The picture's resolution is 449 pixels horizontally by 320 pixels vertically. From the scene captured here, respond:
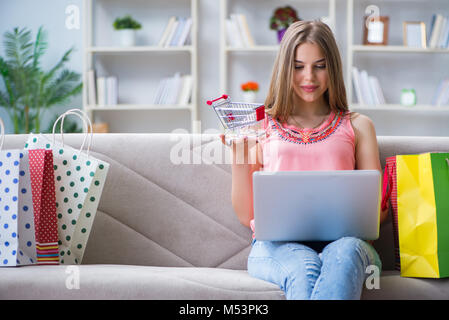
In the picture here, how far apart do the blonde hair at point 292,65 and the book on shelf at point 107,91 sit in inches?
105

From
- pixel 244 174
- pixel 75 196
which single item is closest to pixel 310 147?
pixel 244 174

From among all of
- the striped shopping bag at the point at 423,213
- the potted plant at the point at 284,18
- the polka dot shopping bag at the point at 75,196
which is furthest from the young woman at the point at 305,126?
the potted plant at the point at 284,18

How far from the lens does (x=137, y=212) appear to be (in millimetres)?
1723

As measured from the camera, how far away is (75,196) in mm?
1554

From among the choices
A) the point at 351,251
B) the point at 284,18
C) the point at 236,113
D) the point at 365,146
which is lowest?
the point at 351,251

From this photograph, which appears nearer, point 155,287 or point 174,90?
point 155,287

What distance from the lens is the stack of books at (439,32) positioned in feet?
12.9

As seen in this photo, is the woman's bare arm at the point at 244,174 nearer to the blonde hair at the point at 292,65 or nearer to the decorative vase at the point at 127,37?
the blonde hair at the point at 292,65

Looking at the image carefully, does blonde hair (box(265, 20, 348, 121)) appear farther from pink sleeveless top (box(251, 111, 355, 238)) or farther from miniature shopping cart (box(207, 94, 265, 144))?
miniature shopping cart (box(207, 94, 265, 144))

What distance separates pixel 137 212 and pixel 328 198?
0.74m

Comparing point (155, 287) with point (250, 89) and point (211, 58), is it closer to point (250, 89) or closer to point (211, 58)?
point (250, 89)

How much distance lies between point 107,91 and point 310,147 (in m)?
2.85
